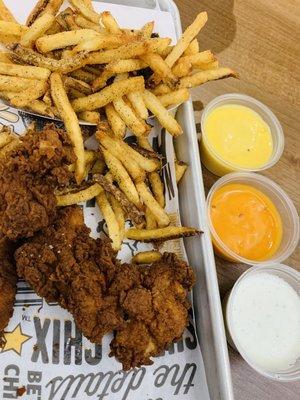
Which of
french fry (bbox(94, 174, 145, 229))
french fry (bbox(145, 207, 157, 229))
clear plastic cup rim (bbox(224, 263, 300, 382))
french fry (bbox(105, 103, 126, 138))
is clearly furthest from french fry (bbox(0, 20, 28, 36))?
clear plastic cup rim (bbox(224, 263, 300, 382))

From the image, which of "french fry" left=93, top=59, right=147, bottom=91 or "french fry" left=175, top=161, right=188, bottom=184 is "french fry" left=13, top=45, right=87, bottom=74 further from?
"french fry" left=175, top=161, right=188, bottom=184

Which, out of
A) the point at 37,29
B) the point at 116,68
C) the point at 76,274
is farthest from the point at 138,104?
the point at 76,274

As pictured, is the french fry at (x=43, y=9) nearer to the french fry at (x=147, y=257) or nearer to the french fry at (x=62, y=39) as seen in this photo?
the french fry at (x=62, y=39)

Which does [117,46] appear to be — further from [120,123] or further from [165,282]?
[165,282]

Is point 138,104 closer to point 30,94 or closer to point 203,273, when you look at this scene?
point 30,94

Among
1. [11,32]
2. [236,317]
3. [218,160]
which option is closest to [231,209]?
[218,160]
